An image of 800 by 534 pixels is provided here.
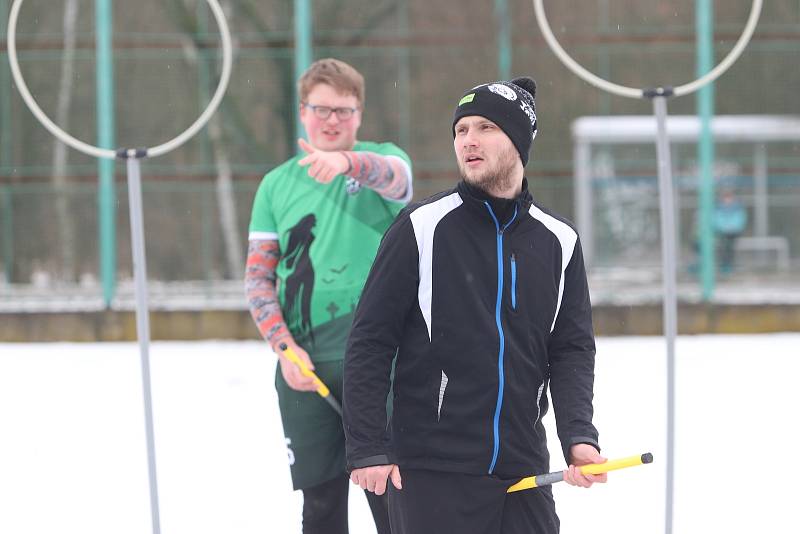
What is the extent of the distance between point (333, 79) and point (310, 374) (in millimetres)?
966

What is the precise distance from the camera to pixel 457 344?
283cm

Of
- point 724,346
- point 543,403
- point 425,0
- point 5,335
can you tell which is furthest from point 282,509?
point 425,0

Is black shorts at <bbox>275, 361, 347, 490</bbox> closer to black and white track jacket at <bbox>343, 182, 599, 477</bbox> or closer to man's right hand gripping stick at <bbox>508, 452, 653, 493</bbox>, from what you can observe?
black and white track jacket at <bbox>343, 182, 599, 477</bbox>

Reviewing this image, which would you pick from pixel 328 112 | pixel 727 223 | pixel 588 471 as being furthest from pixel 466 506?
pixel 727 223

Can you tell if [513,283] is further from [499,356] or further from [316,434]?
[316,434]

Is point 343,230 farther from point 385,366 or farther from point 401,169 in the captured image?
point 385,366

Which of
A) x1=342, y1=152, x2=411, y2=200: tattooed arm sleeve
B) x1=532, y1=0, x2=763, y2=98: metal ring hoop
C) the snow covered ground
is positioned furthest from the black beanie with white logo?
the snow covered ground

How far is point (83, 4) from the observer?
1363 cm

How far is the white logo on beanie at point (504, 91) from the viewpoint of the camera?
2.88m

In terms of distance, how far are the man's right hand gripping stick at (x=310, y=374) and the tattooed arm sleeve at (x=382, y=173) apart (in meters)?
0.60

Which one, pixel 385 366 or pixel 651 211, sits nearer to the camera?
pixel 385 366

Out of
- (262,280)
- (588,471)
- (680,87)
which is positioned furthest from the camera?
(680,87)

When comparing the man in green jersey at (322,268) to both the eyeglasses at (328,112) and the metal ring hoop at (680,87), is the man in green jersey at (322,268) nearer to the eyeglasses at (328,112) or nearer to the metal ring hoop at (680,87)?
the eyeglasses at (328,112)

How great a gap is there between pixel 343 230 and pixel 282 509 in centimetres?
238
